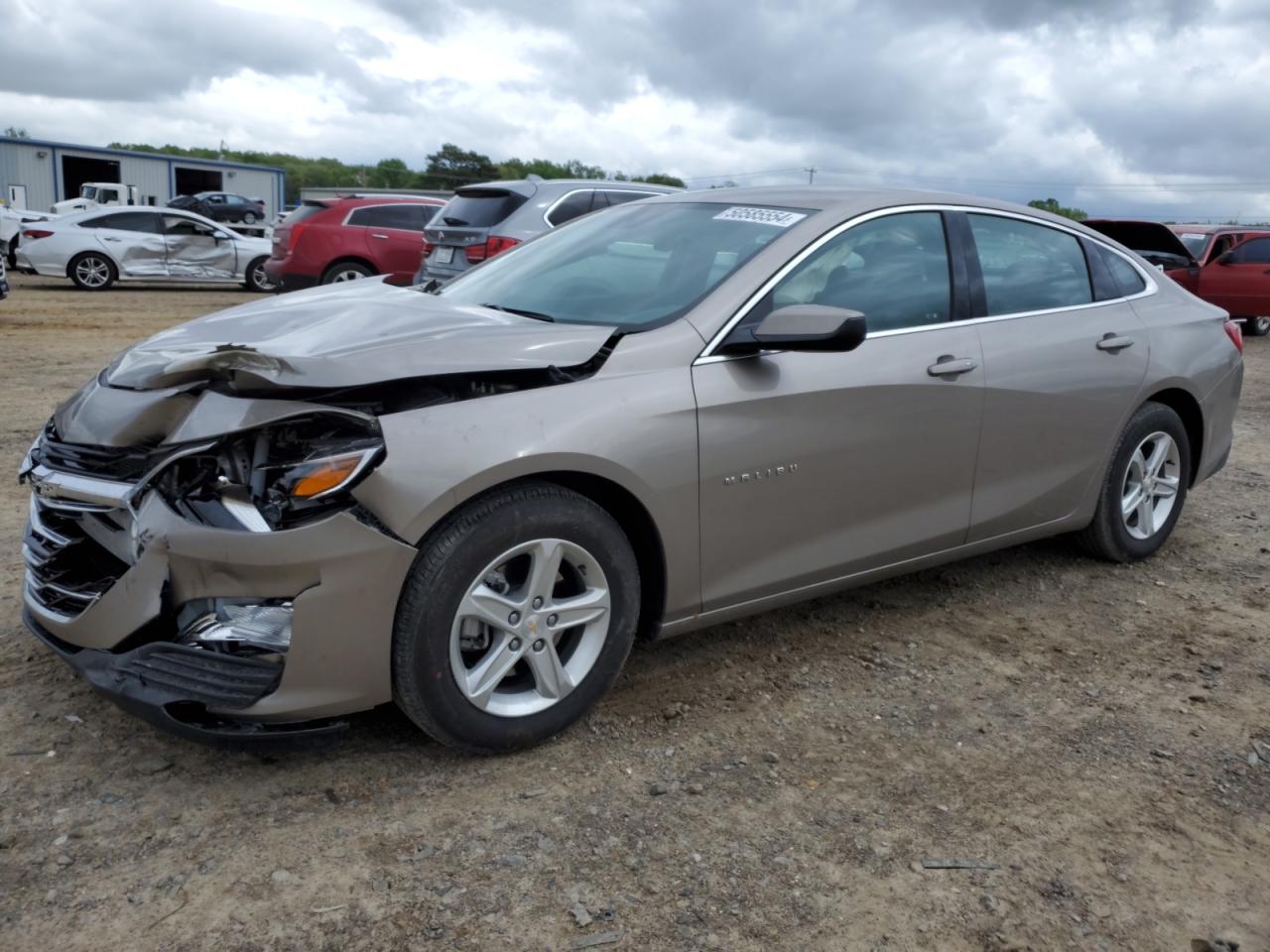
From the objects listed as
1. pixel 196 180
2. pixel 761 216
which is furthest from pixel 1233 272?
pixel 196 180

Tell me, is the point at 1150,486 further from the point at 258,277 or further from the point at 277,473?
the point at 258,277

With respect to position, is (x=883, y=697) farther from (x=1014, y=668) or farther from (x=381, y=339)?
(x=381, y=339)

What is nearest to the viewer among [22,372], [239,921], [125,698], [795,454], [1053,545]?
[239,921]

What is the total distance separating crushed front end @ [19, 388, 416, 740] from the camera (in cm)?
270

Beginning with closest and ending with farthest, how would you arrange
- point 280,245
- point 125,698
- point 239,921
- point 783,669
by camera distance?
1. point 239,921
2. point 125,698
3. point 783,669
4. point 280,245

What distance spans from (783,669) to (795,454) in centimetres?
80

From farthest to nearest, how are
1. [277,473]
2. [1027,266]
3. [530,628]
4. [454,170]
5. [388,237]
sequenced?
[454,170] → [388,237] → [1027,266] → [530,628] → [277,473]

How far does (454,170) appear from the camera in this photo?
78875 mm

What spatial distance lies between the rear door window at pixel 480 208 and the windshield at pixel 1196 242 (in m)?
9.96

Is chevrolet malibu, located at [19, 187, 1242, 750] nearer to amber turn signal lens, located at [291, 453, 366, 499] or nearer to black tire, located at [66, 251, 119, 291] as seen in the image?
amber turn signal lens, located at [291, 453, 366, 499]

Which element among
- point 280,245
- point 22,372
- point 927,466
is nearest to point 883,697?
point 927,466

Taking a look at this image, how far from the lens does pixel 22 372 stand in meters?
9.02

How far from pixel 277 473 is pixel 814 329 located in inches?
60.3

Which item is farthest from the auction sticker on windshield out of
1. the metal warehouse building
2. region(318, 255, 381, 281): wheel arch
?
the metal warehouse building
